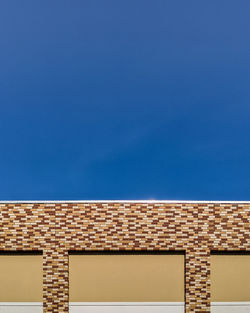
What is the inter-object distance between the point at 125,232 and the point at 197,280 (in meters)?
3.67

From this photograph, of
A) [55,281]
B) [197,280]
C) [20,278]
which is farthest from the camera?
[20,278]

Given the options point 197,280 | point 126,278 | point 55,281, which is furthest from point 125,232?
point 197,280

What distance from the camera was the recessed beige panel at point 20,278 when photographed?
34.4 ft

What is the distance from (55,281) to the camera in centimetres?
1030

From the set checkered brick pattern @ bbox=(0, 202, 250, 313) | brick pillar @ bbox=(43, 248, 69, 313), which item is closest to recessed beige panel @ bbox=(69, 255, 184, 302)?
brick pillar @ bbox=(43, 248, 69, 313)

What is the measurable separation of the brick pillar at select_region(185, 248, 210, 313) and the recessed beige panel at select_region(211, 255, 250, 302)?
0.34 m

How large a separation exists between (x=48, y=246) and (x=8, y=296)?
2791 millimetres

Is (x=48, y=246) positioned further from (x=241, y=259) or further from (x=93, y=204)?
(x=241, y=259)

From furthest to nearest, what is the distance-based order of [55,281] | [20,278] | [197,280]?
[20,278], [197,280], [55,281]

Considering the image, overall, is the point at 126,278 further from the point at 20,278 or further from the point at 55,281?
the point at 20,278

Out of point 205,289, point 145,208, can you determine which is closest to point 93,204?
point 145,208

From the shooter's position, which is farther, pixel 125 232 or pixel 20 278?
pixel 20 278

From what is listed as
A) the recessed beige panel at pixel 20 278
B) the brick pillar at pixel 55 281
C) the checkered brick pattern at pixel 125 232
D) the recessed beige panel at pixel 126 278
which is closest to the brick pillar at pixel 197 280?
the checkered brick pattern at pixel 125 232

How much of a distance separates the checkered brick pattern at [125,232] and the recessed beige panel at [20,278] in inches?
18.2
